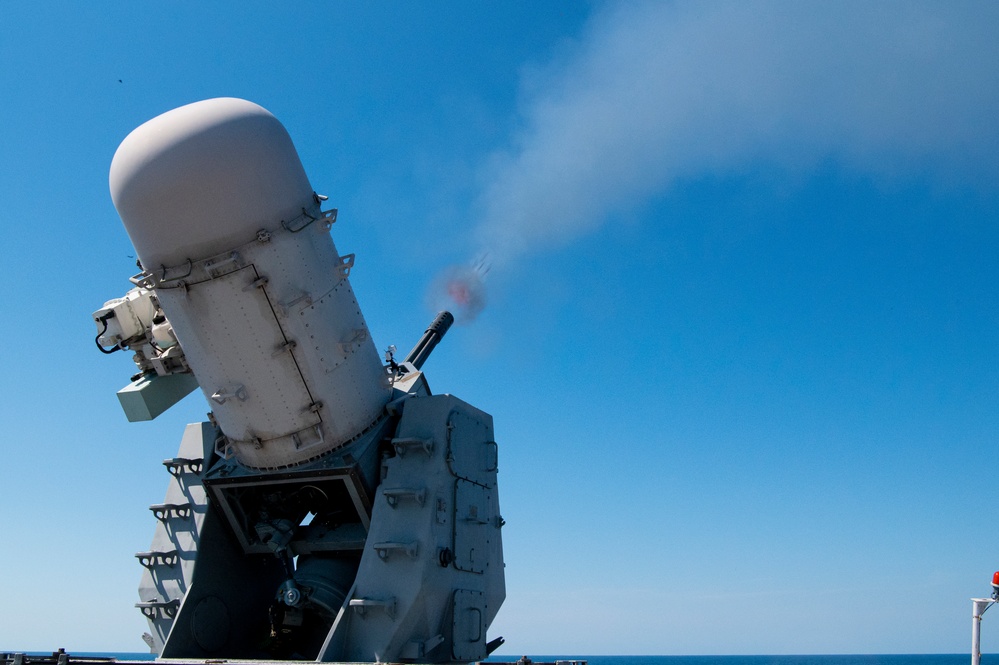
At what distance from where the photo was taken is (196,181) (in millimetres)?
11078

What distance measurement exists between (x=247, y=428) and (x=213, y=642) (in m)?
3.18

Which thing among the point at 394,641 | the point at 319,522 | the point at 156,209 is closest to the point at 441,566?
the point at 394,641

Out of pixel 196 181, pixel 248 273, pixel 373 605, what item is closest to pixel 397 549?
pixel 373 605

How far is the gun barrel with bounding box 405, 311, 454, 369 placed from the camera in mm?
16344

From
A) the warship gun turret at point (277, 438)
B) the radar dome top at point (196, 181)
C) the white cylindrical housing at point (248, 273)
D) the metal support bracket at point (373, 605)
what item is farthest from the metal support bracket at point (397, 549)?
the radar dome top at point (196, 181)

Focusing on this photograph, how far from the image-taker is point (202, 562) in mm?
13336

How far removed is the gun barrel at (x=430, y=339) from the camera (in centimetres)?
1634

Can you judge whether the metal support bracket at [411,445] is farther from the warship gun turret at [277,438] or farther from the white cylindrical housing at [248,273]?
the white cylindrical housing at [248,273]

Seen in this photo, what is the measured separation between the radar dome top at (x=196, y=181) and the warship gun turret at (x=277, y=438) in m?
0.02

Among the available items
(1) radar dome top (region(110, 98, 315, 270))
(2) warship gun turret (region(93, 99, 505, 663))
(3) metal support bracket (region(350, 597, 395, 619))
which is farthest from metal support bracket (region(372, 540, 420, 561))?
(1) radar dome top (region(110, 98, 315, 270))

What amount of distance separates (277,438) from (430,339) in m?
4.85

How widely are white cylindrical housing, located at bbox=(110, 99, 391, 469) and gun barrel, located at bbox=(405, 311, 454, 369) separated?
11.6 ft

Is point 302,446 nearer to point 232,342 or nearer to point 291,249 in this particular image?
point 232,342

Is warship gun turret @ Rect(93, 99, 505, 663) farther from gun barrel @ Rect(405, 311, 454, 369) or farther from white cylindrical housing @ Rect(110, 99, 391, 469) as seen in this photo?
gun barrel @ Rect(405, 311, 454, 369)
